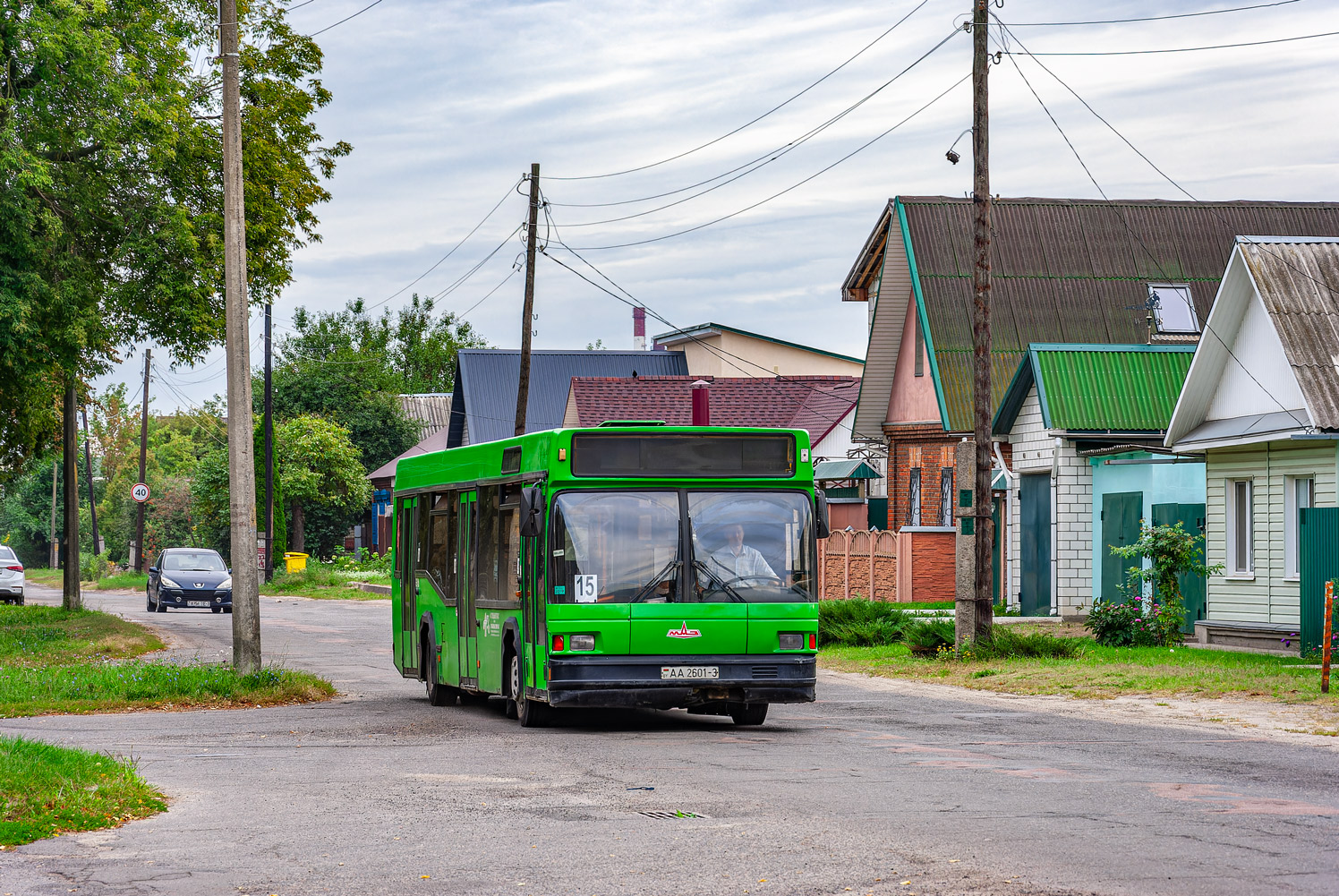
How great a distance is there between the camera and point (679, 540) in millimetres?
14688

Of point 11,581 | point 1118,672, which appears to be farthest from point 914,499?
point 11,581

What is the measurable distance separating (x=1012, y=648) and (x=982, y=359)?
4.17 metres

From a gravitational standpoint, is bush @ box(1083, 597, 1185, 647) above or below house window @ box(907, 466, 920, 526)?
below

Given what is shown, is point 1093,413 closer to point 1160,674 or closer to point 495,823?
point 1160,674

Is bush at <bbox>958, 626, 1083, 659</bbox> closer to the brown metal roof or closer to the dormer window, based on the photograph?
the brown metal roof

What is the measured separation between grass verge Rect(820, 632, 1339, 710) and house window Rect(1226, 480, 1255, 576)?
61.7 inches

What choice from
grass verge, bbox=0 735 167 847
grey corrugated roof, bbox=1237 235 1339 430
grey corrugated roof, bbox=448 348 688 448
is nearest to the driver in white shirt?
grass verge, bbox=0 735 167 847

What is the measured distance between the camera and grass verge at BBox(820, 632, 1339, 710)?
1831 cm

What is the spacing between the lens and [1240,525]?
968 inches

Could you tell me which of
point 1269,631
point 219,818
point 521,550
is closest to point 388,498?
point 1269,631

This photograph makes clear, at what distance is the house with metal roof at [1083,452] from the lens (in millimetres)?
29891

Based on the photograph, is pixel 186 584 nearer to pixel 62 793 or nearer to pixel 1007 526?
pixel 1007 526

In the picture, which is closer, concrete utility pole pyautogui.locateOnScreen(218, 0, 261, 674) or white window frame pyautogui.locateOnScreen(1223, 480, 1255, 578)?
concrete utility pole pyautogui.locateOnScreen(218, 0, 261, 674)

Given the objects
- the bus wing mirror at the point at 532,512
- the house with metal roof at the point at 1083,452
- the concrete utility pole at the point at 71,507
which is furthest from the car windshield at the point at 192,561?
the bus wing mirror at the point at 532,512
